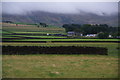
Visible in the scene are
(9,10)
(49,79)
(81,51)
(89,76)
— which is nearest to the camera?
(49,79)

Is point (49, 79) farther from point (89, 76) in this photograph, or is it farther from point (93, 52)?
point (93, 52)

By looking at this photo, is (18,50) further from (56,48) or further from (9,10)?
(9,10)

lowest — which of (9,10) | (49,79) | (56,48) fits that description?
(49,79)

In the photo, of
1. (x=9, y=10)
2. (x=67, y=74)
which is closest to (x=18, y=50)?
(x=67, y=74)

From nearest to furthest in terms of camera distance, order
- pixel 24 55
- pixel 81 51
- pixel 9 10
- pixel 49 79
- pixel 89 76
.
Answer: pixel 49 79, pixel 89 76, pixel 24 55, pixel 81 51, pixel 9 10

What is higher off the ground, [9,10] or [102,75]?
[9,10]

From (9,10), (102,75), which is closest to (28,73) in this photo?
(102,75)

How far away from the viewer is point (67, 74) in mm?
14781

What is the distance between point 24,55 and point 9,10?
17327 cm

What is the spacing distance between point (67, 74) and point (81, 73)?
1160mm

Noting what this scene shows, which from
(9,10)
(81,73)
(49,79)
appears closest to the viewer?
(49,79)

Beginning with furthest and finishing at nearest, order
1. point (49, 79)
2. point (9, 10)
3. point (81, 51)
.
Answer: point (9, 10) → point (81, 51) → point (49, 79)

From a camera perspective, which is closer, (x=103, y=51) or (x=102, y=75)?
(x=102, y=75)

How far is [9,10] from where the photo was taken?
7475 inches
